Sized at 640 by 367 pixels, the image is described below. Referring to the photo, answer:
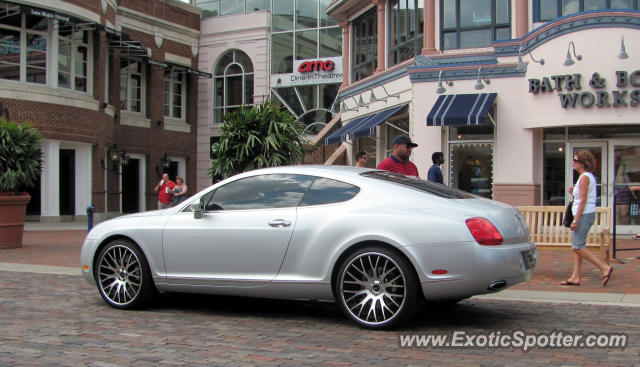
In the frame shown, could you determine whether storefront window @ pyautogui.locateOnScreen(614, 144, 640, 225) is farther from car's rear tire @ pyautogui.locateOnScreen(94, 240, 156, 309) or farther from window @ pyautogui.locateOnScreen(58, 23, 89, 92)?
window @ pyautogui.locateOnScreen(58, 23, 89, 92)

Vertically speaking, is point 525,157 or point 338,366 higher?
point 525,157

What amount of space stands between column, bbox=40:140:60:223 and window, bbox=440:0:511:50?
13729mm

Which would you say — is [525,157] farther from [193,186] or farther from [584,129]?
[193,186]

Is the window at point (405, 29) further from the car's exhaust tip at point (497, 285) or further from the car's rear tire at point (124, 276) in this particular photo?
the car's exhaust tip at point (497, 285)

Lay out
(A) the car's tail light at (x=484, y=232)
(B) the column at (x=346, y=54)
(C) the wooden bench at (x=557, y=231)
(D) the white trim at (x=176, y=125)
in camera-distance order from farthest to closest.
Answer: (D) the white trim at (x=176, y=125), (B) the column at (x=346, y=54), (C) the wooden bench at (x=557, y=231), (A) the car's tail light at (x=484, y=232)

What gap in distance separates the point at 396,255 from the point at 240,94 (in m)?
29.1

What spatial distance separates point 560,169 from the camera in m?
15.4

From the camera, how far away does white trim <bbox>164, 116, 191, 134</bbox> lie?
31234 millimetres

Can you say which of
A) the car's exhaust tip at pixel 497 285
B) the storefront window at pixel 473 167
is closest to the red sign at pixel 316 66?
the storefront window at pixel 473 167

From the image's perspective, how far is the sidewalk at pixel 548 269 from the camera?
23.8ft

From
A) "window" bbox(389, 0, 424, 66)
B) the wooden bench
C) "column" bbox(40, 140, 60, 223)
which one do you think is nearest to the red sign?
"window" bbox(389, 0, 424, 66)

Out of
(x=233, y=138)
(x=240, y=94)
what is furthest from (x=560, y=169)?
(x=240, y=94)

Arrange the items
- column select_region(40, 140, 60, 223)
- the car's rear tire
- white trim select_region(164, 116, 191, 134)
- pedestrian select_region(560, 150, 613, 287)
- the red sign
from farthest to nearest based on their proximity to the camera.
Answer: white trim select_region(164, 116, 191, 134) → the red sign → column select_region(40, 140, 60, 223) → pedestrian select_region(560, 150, 613, 287) → the car's rear tire

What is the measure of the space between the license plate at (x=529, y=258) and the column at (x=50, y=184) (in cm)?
1981
